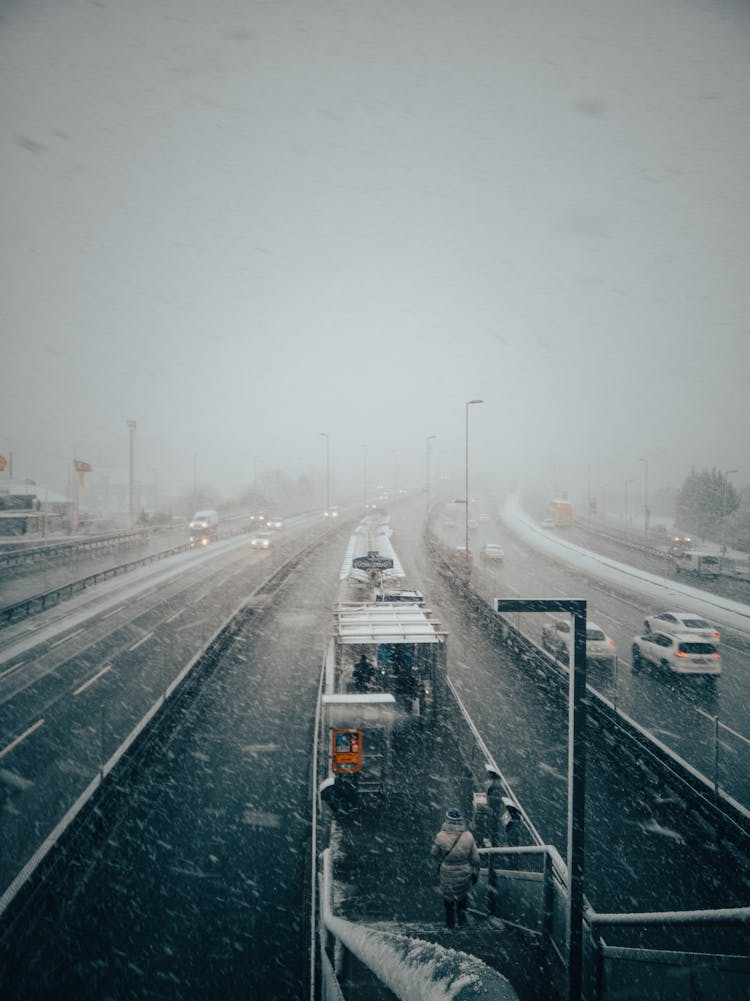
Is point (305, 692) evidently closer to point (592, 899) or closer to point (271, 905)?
point (271, 905)

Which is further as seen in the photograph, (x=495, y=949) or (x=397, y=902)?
(x=397, y=902)

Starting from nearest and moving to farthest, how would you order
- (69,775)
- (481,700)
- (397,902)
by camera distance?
(397,902) → (69,775) → (481,700)

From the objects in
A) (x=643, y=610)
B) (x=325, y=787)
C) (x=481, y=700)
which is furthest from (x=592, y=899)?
(x=643, y=610)

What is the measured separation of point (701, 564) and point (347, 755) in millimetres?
31019

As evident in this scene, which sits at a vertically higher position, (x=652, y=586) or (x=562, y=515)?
(x=562, y=515)

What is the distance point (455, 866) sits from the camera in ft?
18.5

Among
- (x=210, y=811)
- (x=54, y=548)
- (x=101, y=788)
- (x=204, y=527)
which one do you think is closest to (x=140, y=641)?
(x=210, y=811)

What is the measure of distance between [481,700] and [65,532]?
47.1m

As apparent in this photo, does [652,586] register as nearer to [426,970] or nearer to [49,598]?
[426,970]

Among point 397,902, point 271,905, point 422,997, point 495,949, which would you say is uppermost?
point 422,997

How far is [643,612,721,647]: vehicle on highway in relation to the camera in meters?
15.2

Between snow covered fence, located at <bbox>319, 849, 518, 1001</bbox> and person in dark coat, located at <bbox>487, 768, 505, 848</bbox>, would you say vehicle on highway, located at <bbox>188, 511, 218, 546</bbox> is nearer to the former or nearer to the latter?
person in dark coat, located at <bbox>487, 768, 505, 848</bbox>

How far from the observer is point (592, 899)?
7145 mm

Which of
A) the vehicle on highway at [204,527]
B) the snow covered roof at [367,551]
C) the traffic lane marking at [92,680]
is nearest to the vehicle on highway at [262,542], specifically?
the vehicle on highway at [204,527]
